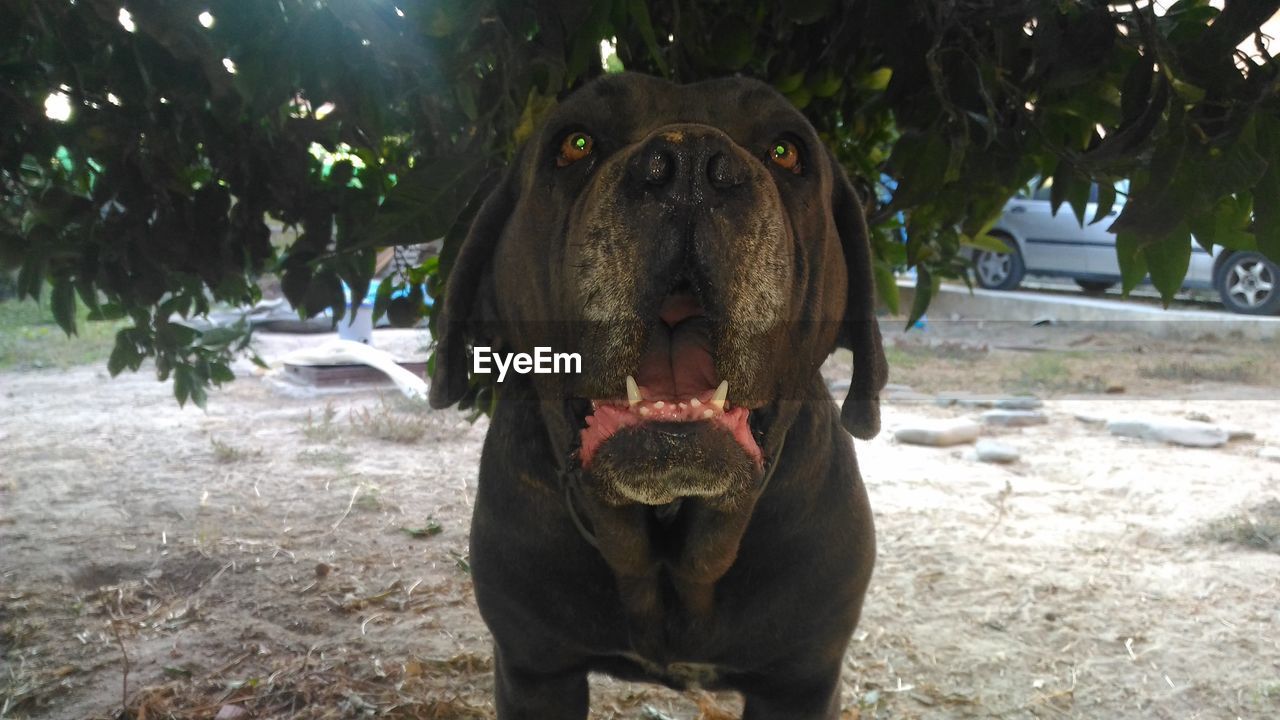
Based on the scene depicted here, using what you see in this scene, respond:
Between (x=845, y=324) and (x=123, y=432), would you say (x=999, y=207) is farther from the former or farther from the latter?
(x=123, y=432)

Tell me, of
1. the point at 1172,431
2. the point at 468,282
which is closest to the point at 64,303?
the point at 468,282

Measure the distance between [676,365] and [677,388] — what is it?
3 centimetres

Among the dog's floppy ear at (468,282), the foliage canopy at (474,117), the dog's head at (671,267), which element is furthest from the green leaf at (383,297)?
the dog's head at (671,267)

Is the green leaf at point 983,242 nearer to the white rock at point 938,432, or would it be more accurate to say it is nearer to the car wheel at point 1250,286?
the car wheel at point 1250,286

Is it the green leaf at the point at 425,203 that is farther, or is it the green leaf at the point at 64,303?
the green leaf at the point at 64,303

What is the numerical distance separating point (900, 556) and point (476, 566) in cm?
236

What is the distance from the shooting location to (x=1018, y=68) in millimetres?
2023

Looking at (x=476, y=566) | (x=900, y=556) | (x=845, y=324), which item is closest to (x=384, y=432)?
(x=900, y=556)

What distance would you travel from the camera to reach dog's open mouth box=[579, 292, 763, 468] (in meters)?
1.41

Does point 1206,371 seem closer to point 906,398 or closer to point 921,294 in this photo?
point 906,398

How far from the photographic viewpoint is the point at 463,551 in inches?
153

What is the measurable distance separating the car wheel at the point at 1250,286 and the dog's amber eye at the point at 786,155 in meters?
2.04

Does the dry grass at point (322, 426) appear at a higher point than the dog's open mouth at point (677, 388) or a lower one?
lower

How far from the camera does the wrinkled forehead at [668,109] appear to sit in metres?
1.65
